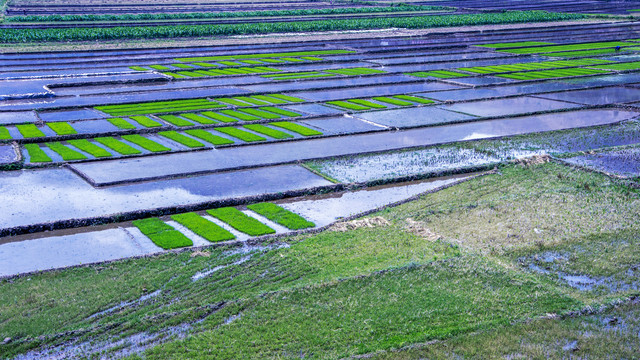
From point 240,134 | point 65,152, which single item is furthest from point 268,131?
point 65,152

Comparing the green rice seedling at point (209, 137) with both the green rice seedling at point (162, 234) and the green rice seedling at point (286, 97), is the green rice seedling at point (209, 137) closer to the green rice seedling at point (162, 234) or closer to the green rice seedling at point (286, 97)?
the green rice seedling at point (286, 97)

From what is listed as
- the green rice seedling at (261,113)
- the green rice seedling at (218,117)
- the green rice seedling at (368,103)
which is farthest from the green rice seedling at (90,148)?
the green rice seedling at (368,103)

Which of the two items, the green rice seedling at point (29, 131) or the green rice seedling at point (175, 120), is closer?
the green rice seedling at point (29, 131)

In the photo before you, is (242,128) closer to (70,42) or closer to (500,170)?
(500,170)

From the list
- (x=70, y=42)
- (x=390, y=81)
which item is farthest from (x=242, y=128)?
(x=70, y=42)

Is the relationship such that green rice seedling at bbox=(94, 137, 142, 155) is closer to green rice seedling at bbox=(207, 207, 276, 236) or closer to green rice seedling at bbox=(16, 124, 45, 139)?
green rice seedling at bbox=(16, 124, 45, 139)

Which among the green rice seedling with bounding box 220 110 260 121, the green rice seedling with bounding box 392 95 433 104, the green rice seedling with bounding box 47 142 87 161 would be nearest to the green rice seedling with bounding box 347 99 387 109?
the green rice seedling with bounding box 392 95 433 104
